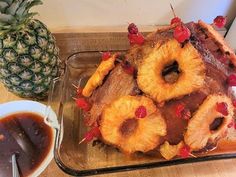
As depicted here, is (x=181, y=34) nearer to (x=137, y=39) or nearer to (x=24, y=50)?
(x=137, y=39)

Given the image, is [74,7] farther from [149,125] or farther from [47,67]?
[149,125]

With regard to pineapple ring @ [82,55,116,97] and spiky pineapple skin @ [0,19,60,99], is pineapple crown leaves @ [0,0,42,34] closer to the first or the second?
spiky pineapple skin @ [0,19,60,99]

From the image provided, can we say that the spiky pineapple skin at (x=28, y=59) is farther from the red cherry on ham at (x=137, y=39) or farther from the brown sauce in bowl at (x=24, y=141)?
the red cherry on ham at (x=137, y=39)

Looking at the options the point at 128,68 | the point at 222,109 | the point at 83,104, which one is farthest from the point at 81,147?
the point at 222,109

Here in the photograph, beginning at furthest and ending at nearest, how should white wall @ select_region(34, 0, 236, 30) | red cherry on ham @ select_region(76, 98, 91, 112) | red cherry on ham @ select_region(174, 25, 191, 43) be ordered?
white wall @ select_region(34, 0, 236, 30), red cherry on ham @ select_region(76, 98, 91, 112), red cherry on ham @ select_region(174, 25, 191, 43)

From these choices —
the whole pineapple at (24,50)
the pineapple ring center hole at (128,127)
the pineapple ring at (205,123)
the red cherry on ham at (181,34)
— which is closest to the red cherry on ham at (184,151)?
the pineapple ring at (205,123)

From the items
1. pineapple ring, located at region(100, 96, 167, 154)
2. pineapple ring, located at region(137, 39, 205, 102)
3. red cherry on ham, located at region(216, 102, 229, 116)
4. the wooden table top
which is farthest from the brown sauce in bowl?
red cherry on ham, located at region(216, 102, 229, 116)
